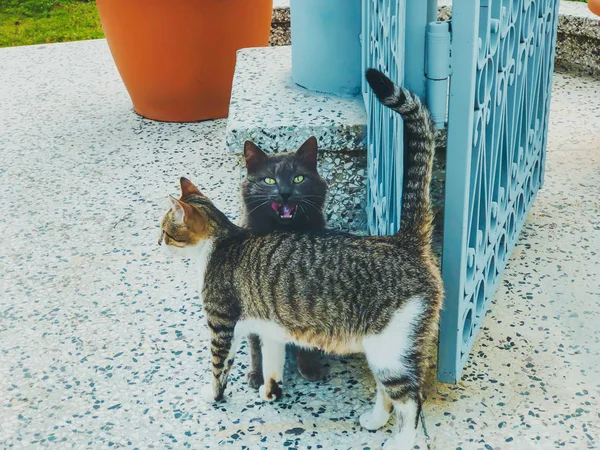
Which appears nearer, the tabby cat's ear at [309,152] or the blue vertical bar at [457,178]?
the blue vertical bar at [457,178]

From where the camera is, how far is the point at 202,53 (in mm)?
3910

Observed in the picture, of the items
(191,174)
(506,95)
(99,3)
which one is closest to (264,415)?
(506,95)

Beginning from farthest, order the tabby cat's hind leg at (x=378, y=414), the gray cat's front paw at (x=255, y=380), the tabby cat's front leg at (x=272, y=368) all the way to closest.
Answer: the gray cat's front paw at (x=255, y=380) < the tabby cat's front leg at (x=272, y=368) < the tabby cat's hind leg at (x=378, y=414)

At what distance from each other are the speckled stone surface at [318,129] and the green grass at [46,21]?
358 centimetres

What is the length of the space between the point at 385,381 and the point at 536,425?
1.53ft

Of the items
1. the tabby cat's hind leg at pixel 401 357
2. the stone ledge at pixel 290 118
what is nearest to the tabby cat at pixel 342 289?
the tabby cat's hind leg at pixel 401 357

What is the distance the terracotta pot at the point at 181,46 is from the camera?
377 cm

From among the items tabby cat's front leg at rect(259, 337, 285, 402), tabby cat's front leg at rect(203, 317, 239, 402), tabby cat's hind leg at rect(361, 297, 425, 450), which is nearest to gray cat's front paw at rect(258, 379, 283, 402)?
tabby cat's front leg at rect(259, 337, 285, 402)

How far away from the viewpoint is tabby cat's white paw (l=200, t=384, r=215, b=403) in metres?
2.10

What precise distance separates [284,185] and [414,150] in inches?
22.1

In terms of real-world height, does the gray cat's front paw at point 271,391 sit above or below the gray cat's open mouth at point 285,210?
below

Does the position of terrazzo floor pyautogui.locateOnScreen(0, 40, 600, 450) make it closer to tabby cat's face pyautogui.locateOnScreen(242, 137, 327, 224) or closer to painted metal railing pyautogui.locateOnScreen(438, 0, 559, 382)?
painted metal railing pyautogui.locateOnScreen(438, 0, 559, 382)

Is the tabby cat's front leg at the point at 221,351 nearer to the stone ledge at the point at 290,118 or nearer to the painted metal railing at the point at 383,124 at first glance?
the painted metal railing at the point at 383,124

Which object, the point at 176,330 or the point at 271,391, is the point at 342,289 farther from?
the point at 176,330
